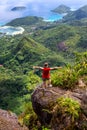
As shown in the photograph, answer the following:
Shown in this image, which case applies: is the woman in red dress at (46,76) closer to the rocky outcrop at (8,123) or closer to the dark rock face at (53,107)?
the dark rock face at (53,107)

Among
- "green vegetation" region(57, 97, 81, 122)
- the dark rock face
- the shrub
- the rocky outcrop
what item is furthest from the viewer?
the shrub

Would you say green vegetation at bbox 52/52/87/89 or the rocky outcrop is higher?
green vegetation at bbox 52/52/87/89

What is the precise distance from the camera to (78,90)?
1363cm

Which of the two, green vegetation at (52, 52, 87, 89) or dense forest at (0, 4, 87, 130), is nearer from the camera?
green vegetation at (52, 52, 87, 89)

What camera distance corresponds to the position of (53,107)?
13.2m

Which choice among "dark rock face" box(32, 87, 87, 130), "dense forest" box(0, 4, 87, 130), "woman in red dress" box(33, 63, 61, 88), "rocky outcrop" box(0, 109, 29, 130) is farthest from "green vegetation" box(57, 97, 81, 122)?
"rocky outcrop" box(0, 109, 29, 130)

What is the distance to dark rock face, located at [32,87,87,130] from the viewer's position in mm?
12711

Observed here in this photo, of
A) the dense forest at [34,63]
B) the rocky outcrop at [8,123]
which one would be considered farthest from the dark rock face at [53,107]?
the rocky outcrop at [8,123]

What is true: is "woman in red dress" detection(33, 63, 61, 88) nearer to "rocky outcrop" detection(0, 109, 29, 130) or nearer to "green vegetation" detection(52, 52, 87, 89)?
"green vegetation" detection(52, 52, 87, 89)

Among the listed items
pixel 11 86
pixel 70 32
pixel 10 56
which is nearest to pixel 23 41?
pixel 10 56

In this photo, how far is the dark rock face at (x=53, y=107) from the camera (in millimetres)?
12711

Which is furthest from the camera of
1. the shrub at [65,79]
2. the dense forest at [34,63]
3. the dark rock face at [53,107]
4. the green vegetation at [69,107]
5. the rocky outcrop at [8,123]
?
the dense forest at [34,63]

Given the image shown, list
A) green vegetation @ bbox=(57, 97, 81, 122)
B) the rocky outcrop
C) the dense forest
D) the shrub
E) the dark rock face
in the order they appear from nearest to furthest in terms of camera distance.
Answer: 1. green vegetation @ bbox=(57, 97, 81, 122)
2. the dark rock face
3. the rocky outcrop
4. the shrub
5. the dense forest

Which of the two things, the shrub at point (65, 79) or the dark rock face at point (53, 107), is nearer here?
the dark rock face at point (53, 107)
